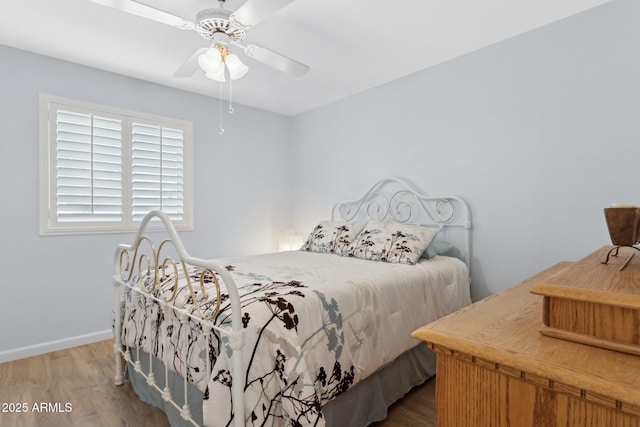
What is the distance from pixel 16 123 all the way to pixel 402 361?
3.43 metres

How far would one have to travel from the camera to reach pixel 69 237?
290 centimetres

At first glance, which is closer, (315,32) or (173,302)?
(173,302)

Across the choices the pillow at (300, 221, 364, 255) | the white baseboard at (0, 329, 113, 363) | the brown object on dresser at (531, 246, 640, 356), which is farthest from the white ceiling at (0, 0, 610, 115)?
the white baseboard at (0, 329, 113, 363)

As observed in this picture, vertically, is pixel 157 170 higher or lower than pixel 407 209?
higher

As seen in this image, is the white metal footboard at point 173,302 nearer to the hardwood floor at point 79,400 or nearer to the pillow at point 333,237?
the hardwood floor at point 79,400

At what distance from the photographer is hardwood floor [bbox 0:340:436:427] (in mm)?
1847

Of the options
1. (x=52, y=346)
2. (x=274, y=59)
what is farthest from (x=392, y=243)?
(x=52, y=346)

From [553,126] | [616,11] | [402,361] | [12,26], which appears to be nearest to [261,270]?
[402,361]

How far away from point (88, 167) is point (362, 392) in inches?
115

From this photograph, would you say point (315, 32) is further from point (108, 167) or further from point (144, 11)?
point (108, 167)

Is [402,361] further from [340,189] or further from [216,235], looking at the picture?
[216,235]

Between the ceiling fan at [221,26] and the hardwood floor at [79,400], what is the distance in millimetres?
2043

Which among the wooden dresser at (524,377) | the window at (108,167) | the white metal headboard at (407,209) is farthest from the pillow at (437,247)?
the window at (108,167)

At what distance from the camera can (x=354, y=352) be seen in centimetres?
168
